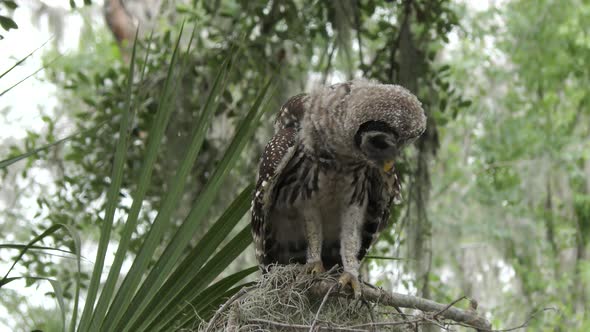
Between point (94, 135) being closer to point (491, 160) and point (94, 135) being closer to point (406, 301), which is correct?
point (406, 301)

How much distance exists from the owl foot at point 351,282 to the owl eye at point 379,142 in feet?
1.46

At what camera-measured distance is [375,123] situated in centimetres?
258

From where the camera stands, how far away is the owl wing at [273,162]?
2949 mm

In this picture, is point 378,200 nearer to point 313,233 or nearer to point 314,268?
point 313,233

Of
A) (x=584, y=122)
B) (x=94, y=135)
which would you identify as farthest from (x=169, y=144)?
(x=584, y=122)

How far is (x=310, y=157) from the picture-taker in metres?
2.94

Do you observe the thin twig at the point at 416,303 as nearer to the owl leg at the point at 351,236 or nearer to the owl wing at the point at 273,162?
the owl leg at the point at 351,236

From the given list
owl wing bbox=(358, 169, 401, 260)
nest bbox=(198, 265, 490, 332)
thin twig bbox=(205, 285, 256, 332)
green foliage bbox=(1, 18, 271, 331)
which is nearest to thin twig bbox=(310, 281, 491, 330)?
nest bbox=(198, 265, 490, 332)

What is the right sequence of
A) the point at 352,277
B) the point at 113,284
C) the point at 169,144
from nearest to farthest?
the point at 113,284 → the point at 352,277 → the point at 169,144

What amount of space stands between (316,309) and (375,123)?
638 millimetres

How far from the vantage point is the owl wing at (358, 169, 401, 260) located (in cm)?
307

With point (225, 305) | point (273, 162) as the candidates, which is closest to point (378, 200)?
point (273, 162)

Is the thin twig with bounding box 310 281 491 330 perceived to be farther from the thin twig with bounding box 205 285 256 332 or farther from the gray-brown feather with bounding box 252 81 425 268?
the gray-brown feather with bounding box 252 81 425 268

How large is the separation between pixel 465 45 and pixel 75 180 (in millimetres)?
8850
